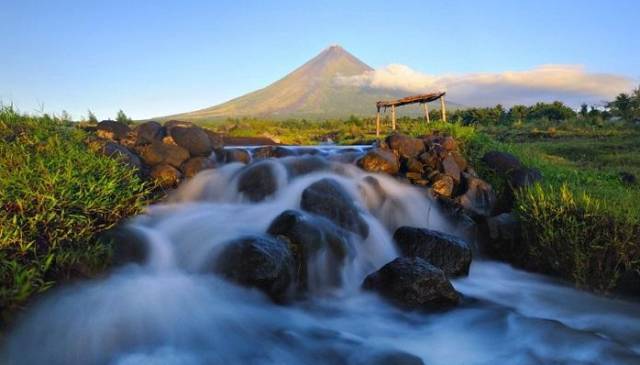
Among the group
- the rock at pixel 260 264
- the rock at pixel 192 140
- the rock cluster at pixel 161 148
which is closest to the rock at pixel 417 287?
the rock at pixel 260 264

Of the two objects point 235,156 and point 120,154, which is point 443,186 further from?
point 120,154

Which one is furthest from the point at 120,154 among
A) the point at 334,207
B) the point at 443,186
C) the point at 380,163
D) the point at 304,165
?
the point at 443,186

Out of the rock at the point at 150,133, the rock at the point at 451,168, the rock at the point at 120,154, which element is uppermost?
the rock at the point at 150,133

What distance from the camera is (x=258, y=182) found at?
933cm

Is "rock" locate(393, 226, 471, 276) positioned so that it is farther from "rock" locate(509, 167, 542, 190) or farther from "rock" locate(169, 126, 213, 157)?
"rock" locate(169, 126, 213, 157)

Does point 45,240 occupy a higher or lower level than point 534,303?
higher

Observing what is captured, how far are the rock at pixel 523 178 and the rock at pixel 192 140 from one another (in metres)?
6.79

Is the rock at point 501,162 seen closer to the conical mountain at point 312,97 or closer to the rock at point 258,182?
the rock at point 258,182

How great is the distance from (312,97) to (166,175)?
110228 millimetres

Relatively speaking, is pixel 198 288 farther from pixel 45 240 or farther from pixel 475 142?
pixel 475 142

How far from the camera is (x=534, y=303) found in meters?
6.64

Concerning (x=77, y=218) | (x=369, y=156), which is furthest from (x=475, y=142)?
(x=77, y=218)

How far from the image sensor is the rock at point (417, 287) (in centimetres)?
594

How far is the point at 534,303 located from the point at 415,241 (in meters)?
1.91
